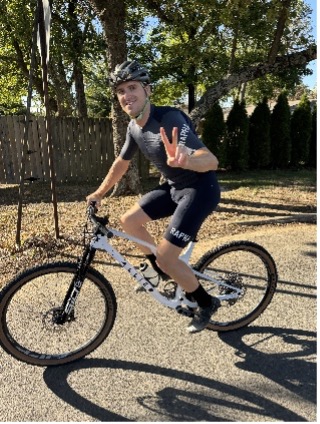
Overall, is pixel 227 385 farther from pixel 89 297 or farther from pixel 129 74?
pixel 129 74

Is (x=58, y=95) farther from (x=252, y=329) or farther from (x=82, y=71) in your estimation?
(x=252, y=329)

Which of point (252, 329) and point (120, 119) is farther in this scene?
point (120, 119)

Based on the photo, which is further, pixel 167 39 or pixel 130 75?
pixel 167 39

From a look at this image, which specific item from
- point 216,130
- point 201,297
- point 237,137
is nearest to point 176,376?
point 201,297

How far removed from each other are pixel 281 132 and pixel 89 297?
12094mm

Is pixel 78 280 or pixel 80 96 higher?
pixel 80 96

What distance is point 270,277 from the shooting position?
142 inches

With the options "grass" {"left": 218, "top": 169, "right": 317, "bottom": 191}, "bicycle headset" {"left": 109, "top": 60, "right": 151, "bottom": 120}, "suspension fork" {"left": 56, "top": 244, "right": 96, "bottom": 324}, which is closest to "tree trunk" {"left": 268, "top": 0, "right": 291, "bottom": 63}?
"grass" {"left": 218, "top": 169, "right": 317, "bottom": 191}

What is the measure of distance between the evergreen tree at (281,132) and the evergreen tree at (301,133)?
0.58 metres

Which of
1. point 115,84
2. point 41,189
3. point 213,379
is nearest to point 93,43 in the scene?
point 41,189

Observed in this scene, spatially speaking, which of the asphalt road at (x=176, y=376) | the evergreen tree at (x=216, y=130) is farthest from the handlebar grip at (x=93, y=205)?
the evergreen tree at (x=216, y=130)

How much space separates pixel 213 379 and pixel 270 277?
1.16m

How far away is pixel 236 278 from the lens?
3.48 m

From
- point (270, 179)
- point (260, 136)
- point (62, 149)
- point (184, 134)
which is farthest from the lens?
point (260, 136)
